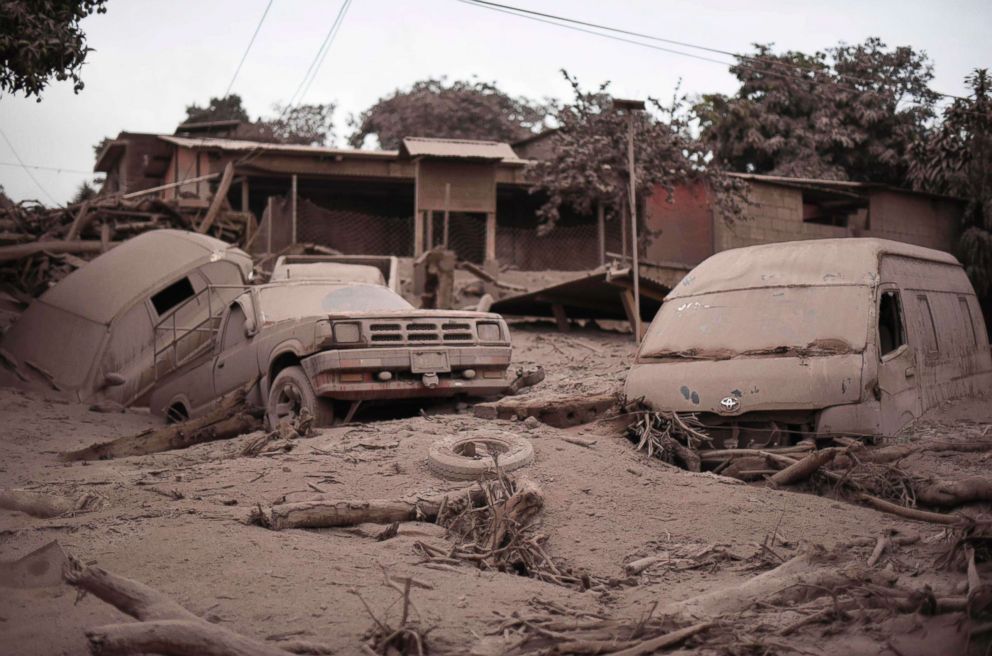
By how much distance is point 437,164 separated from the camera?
23.6 m

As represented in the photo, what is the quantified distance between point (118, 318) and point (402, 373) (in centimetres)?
654

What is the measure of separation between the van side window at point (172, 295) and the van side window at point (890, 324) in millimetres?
9888

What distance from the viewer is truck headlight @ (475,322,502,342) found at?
988 cm

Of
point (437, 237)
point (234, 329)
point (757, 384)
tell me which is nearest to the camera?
point (757, 384)

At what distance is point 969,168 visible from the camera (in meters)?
25.2

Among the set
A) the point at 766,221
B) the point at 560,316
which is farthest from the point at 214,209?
the point at 766,221

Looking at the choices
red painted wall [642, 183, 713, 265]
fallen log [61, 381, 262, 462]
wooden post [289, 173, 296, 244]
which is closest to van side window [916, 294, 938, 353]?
fallen log [61, 381, 262, 462]

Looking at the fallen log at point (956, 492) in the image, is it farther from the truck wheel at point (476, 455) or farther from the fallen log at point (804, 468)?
the truck wheel at point (476, 455)

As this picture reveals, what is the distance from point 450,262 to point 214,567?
487 inches

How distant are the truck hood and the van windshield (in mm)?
145

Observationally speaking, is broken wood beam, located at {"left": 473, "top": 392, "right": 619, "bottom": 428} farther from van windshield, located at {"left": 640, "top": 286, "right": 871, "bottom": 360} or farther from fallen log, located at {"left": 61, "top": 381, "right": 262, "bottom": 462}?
fallen log, located at {"left": 61, "top": 381, "right": 262, "bottom": 462}

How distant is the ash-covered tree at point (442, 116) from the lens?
3878 centimetres

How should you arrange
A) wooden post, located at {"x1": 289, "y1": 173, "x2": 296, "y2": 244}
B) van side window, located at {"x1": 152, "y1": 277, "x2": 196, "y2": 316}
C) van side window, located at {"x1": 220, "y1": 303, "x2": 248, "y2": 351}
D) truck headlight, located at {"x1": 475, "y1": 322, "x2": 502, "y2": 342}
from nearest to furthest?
1. truck headlight, located at {"x1": 475, "y1": 322, "x2": 502, "y2": 342}
2. van side window, located at {"x1": 220, "y1": 303, "x2": 248, "y2": 351}
3. van side window, located at {"x1": 152, "y1": 277, "x2": 196, "y2": 316}
4. wooden post, located at {"x1": 289, "y1": 173, "x2": 296, "y2": 244}

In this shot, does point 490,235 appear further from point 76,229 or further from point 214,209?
point 76,229
